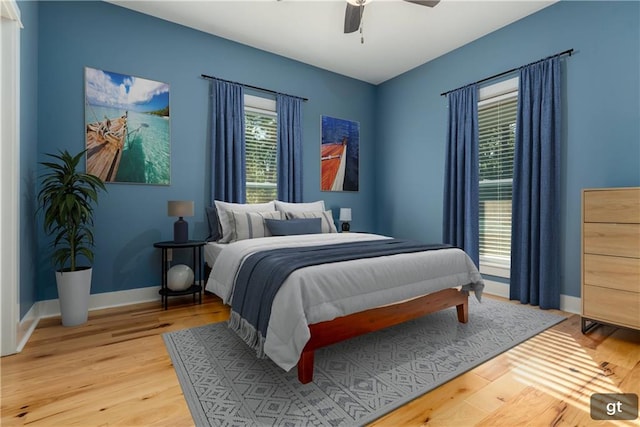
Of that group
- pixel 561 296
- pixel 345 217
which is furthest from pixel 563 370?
pixel 345 217

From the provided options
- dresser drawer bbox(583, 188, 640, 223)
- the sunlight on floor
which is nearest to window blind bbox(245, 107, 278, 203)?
the sunlight on floor

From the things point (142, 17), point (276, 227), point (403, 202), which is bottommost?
point (276, 227)

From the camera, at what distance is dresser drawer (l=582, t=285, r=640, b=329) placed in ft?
7.38

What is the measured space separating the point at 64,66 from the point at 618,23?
5069 millimetres

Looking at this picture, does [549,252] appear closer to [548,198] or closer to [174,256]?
[548,198]

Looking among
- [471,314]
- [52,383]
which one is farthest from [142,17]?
[471,314]

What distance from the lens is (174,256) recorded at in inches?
137

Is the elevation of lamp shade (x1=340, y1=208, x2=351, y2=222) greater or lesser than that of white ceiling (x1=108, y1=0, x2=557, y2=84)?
lesser

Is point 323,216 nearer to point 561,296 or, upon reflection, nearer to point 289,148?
point 289,148

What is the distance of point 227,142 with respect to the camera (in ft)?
12.4

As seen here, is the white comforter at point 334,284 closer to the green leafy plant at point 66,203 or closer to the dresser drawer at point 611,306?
the dresser drawer at point 611,306

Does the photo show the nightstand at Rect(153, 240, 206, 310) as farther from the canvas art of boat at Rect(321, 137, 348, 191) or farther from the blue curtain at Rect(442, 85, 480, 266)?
the blue curtain at Rect(442, 85, 480, 266)

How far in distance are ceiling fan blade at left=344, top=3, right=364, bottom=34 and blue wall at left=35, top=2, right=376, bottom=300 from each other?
148cm

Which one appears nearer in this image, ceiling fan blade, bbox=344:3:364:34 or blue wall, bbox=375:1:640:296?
blue wall, bbox=375:1:640:296
